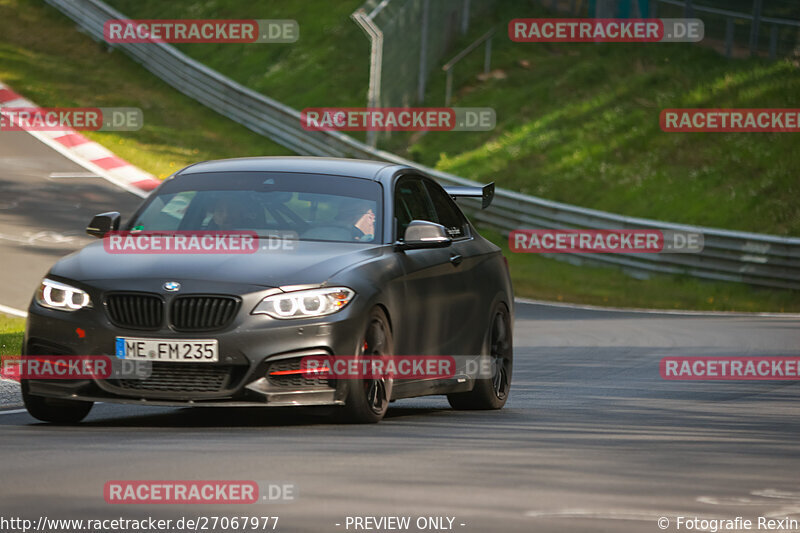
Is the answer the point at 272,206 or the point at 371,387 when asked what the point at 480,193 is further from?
the point at 371,387

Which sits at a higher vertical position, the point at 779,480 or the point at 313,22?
the point at 313,22

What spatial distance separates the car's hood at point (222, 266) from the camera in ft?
29.0

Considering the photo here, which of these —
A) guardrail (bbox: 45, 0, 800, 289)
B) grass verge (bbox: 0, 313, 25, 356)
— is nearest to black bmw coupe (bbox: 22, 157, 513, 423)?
grass verge (bbox: 0, 313, 25, 356)

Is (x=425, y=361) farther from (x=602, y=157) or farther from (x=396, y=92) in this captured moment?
(x=396, y=92)

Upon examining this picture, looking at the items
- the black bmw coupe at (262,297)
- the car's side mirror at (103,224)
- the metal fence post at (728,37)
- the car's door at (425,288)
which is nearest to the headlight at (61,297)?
the black bmw coupe at (262,297)

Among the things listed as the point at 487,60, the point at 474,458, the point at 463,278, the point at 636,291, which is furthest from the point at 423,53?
the point at 474,458

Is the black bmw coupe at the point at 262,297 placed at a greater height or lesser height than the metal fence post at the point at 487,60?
lesser

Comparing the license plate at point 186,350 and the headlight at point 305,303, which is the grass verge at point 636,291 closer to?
the headlight at point 305,303

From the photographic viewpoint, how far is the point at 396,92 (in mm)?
37094

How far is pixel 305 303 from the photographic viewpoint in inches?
349

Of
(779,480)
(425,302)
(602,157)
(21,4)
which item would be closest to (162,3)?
(21,4)

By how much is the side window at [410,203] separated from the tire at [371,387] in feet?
3.09

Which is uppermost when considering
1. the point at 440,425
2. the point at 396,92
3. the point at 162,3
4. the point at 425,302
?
the point at 162,3

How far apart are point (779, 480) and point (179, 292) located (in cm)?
338
